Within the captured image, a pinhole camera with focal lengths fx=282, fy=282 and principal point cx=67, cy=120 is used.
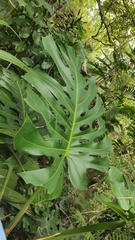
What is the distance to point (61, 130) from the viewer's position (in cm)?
72

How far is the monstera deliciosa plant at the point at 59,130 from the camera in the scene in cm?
60

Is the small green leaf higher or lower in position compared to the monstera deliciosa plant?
lower

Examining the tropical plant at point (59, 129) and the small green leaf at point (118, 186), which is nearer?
the tropical plant at point (59, 129)

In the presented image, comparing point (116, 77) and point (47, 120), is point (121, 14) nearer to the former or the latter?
point (116, 77)

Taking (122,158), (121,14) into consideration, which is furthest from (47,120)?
(121,14)

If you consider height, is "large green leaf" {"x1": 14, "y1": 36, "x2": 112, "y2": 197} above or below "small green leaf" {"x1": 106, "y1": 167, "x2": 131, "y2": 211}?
above

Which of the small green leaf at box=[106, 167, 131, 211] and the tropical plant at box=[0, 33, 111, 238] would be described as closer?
the tropical plant at box=[0, 33, 111, 238]

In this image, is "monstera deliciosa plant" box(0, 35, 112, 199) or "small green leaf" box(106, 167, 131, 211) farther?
"small green leaf" box(106, 167, 131, 211)

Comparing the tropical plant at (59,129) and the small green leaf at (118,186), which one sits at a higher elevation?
the tropical plant at (59,129)

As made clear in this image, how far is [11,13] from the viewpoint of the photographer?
46.9 inches

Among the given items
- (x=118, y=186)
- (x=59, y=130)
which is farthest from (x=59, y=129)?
(x=118, y=186)

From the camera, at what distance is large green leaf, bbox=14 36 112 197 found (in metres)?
0.60

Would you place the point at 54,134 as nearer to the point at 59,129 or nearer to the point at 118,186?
the point at 59,129

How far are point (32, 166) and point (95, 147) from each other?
0.85ft
